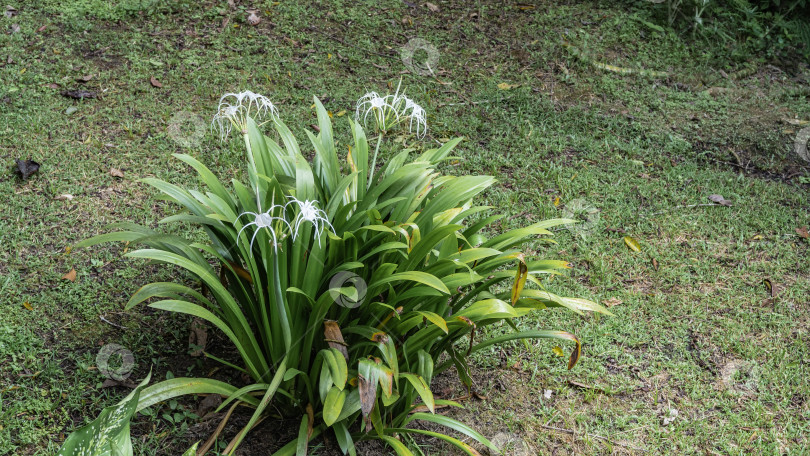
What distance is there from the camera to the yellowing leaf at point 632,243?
3.70m

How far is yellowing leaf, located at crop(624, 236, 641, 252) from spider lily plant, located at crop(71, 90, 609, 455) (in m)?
1.26

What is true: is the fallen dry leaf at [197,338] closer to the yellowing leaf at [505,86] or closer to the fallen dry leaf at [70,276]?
the fallen dry leaf at [70,276]

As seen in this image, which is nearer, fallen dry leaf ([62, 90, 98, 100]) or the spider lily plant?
the spider lily plant

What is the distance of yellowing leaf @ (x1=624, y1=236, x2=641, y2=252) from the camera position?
3.70m

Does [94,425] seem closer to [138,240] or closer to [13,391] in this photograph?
[138,240]

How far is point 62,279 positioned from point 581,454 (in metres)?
2.38

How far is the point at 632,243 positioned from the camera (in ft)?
12.2

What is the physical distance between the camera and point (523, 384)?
2885mm

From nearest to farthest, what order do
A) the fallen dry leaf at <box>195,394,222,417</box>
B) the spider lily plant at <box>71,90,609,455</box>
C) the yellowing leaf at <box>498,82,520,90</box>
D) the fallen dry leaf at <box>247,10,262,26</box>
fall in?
the spider lily plant at <box>71,90,609,455</box>, the fallen dry leaf at <box>195,394,222,417</box>, the yellowing leaf at <box>498,82,520,90</box>, the fallen dry leaf at <box>247,10,262,26</box>

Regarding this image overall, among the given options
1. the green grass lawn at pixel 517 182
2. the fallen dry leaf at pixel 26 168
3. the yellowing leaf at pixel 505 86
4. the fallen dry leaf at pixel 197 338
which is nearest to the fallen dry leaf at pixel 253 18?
the green grass lawn at pixel 517 182

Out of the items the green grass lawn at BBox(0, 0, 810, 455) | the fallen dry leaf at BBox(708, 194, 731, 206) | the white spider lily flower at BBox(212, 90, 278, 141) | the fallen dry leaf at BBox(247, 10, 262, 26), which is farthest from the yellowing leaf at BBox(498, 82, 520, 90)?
the fallen dry leaf at BBox(247, 10, 262, 26)

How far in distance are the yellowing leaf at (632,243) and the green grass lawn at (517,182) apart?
0.11ft

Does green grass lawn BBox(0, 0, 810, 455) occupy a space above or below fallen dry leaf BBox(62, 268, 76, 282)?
above

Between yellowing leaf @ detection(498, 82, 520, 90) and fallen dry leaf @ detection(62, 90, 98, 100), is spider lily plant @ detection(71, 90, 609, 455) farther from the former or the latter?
yellowing leaf @ detection(498, 82, 520, 90)
